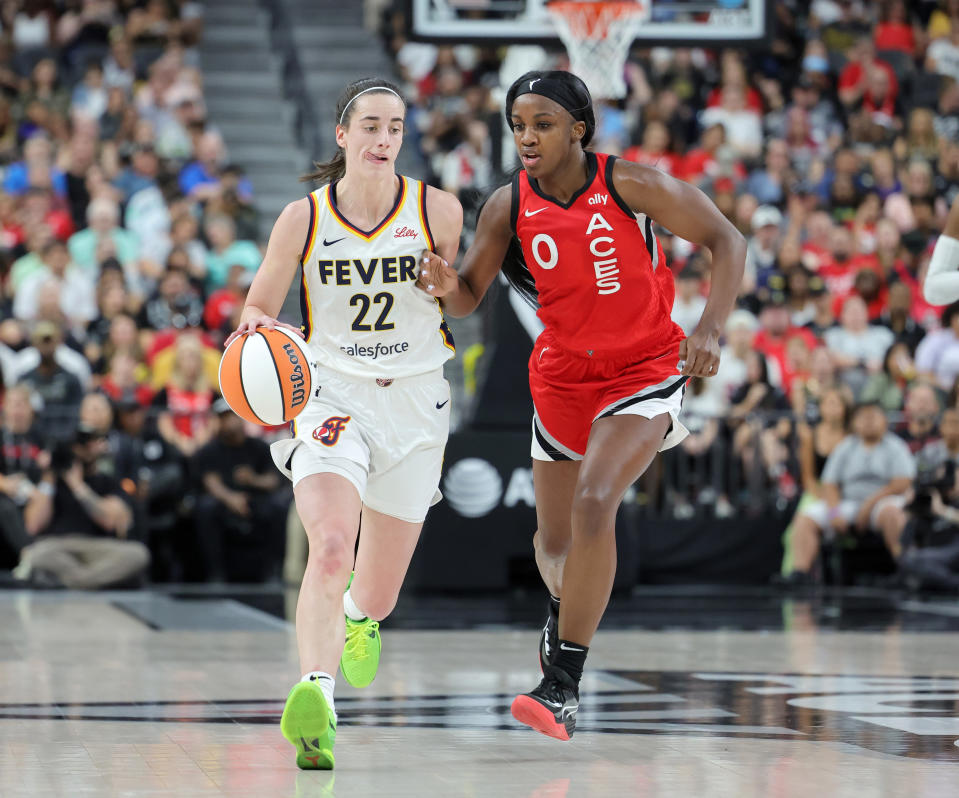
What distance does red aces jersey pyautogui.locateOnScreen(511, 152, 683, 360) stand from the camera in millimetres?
5840

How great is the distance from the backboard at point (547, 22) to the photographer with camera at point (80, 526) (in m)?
4.15

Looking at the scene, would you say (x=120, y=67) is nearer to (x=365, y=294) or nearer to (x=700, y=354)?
(x=365, y=294)

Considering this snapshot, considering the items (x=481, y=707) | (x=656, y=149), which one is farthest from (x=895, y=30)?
(x=481, y=707)

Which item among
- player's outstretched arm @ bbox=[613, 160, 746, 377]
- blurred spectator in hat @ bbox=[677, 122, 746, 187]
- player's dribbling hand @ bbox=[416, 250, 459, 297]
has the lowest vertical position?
player's dribbling hand @ bbox=[416, 250, 459, 297]

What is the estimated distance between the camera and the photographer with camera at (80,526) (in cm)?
1252

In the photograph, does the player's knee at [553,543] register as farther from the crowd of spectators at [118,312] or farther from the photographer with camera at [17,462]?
the photographer with camera at [17,462]

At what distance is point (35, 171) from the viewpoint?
1628cm

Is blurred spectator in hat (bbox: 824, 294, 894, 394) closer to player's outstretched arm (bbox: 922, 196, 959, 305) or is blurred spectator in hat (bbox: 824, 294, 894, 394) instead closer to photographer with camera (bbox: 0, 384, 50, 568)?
photographer with camera (bbox: 0, 384, 50, 568)

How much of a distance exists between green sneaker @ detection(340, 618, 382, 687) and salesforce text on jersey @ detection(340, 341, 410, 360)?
3.71ft

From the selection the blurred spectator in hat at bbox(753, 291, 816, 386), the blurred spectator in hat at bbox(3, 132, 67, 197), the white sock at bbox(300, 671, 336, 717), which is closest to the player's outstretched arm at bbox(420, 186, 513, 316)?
the white sock at bbox(300, 671, 336, 717)

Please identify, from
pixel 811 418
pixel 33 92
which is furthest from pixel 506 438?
pixel 33 92

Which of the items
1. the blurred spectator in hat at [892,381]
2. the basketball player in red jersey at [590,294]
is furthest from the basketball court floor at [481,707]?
the blurred spectator in hat at [892,381]

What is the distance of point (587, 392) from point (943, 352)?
31.7 feet

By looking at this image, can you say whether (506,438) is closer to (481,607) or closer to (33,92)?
(481,607)
